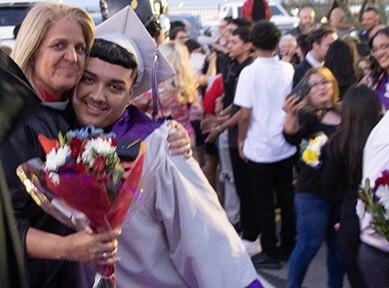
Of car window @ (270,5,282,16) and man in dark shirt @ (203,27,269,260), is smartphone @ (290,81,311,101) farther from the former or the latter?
car window @ (270,5,282,16)

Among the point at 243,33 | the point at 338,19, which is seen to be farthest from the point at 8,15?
the point at 243,33

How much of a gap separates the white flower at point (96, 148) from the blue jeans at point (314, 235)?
2810mm

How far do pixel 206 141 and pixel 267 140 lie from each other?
129 centimetres

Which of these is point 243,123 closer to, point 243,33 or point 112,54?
point 243,33

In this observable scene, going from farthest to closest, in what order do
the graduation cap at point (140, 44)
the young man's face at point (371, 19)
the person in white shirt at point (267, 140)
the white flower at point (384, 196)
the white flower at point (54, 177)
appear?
the young man's face at point (371, 19) → the person in white shirt at point (267, 140) → the white flower at point (384, 196) → the graduation cap at point (140, 44) → the white flower at point (54, 177)

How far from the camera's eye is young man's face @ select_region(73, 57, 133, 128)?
2.42 meters

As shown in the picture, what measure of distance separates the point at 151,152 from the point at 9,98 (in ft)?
1.83

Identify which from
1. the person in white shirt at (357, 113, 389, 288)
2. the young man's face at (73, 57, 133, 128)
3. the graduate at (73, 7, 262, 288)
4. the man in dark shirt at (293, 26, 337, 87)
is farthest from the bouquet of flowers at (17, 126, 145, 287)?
Result: the man in dark shirt at (293, 26, 337, 87)

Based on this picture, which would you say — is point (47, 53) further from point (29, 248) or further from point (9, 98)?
point (29, 248)

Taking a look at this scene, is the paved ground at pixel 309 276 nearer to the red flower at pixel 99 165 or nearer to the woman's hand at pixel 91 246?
the woman's hand at pixel 91 246

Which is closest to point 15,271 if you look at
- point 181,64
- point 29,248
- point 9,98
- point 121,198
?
point 29,248

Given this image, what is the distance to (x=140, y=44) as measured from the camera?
2.65 m

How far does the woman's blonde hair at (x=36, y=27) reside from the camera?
2.37 m

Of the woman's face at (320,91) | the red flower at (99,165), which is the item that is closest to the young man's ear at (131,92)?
the red flower at (99,165)
